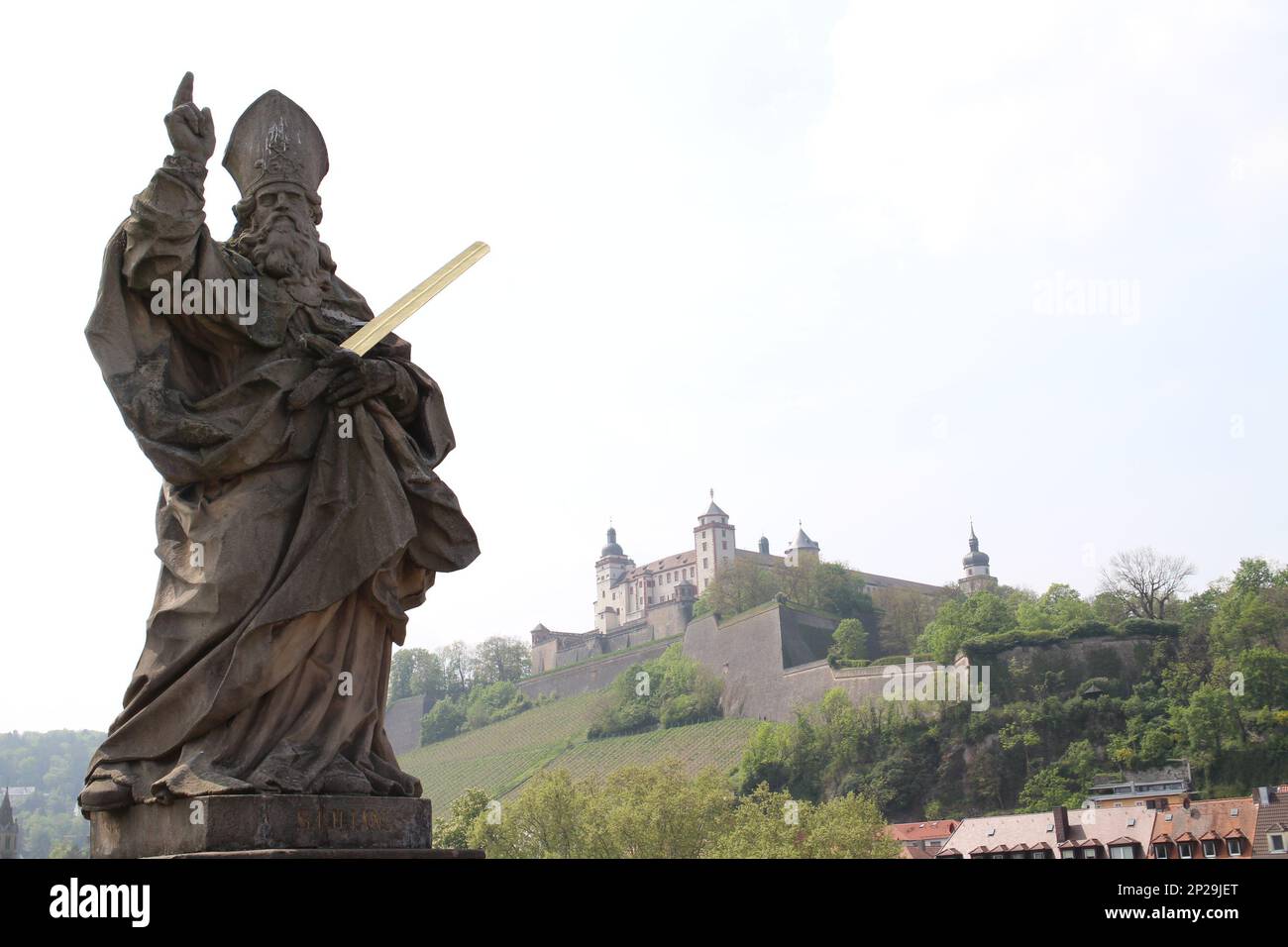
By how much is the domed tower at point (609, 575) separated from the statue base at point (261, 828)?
342ft

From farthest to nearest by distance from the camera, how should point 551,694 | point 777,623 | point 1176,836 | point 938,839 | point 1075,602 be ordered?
1. point 551,694
2. point 777,623
3. point 1075,602
4. point 938,839
5. point 1176,836

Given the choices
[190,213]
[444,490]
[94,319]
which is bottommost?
[444,490]

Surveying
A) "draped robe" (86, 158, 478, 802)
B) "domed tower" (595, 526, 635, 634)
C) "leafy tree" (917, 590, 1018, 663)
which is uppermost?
"domed tower" (595, 526, 635, 634)

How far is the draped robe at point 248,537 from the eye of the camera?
468 cm

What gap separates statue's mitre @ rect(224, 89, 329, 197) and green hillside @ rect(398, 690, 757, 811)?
62309mm

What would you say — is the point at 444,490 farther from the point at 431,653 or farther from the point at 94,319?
the point at 431,653

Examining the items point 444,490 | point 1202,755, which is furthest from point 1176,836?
point 444,490

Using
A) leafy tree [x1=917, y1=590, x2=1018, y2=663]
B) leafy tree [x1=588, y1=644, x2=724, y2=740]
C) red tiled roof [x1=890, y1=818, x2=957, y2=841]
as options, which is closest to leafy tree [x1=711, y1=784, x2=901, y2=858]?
red tiled roof [x1=890, y1=818, x2=957, y2=841]

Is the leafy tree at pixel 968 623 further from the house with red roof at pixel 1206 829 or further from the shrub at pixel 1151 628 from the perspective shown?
the house with red roof at pixel 1206 829

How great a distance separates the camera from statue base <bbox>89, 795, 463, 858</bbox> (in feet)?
14.4

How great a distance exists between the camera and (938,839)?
52.2 m

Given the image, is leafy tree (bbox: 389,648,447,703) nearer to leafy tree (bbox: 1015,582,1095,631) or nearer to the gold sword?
leafy tree (bbox: 1015,582,1095,631)
